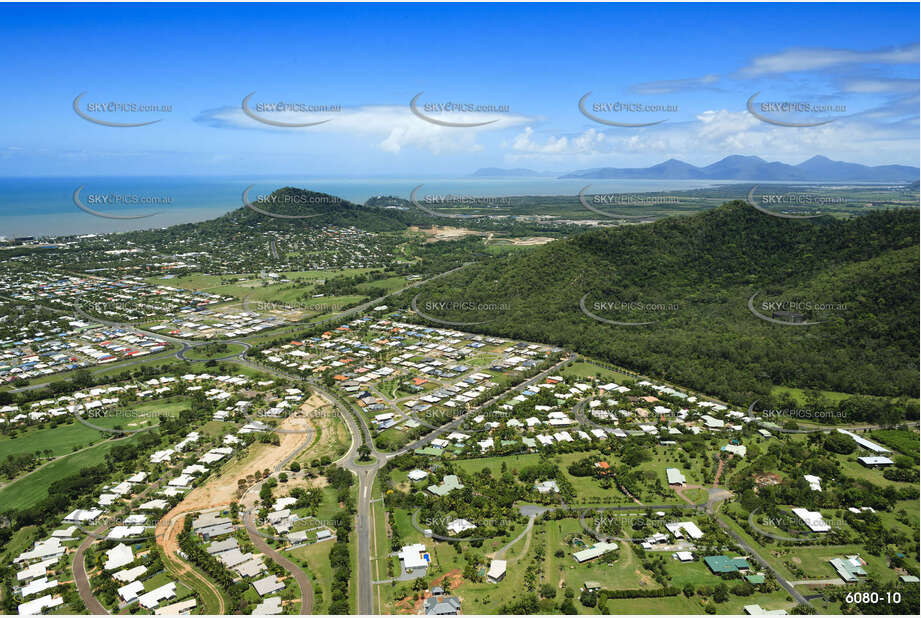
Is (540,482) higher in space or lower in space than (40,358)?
lower

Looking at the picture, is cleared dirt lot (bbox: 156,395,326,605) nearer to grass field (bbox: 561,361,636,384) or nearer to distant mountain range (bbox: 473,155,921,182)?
grass field (bbox: 561,361,636,384)

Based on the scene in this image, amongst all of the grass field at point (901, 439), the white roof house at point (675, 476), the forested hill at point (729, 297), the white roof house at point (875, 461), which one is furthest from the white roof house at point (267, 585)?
the grass field at point (901, 439)

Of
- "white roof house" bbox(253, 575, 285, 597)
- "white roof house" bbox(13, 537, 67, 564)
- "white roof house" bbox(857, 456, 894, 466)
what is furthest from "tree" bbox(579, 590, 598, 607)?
"white roof house" bbox(13, 537, 67, 564)

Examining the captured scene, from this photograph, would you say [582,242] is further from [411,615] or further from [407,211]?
[407,211]

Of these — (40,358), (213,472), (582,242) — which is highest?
(582,242)

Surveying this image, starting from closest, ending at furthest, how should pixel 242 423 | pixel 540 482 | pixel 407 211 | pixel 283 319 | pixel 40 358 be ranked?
pixel 540 482
pixel 242 423
pixel 40 358
pixel 283 319
pixel 407 211

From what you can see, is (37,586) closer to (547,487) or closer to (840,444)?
(547,487)

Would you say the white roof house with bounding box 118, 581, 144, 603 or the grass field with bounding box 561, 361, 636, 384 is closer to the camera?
the white roof house with bounding box 118, 581, 144, 603

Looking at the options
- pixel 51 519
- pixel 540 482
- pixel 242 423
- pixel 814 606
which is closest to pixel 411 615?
pixel 540 482
